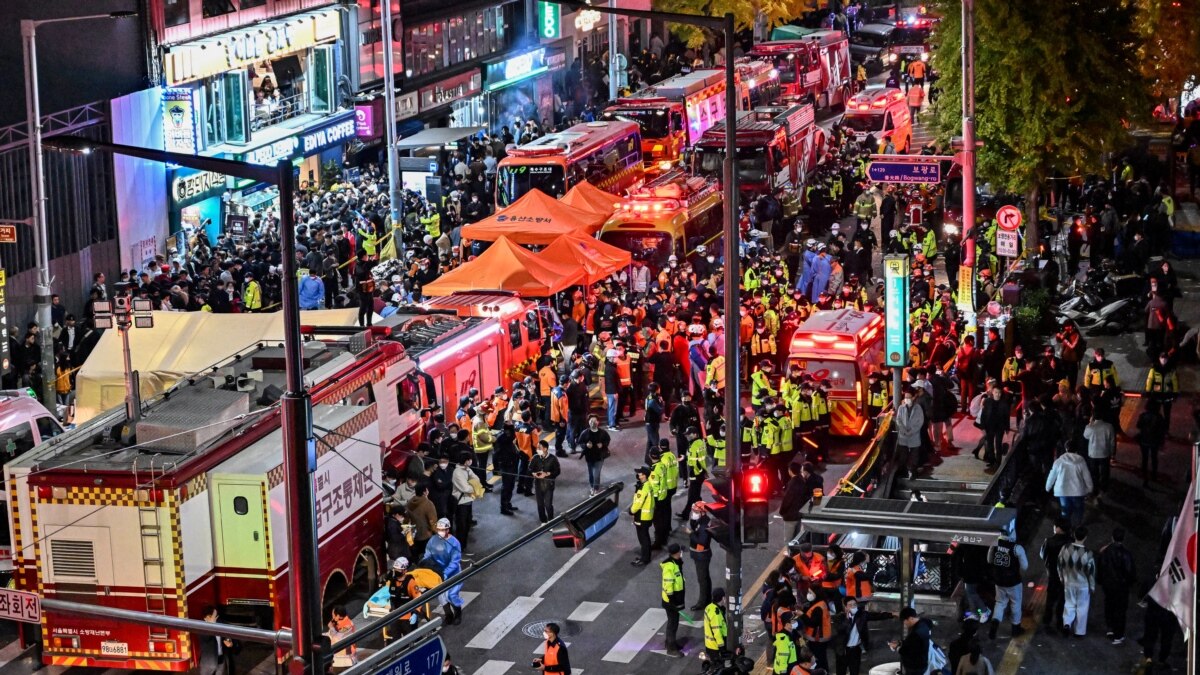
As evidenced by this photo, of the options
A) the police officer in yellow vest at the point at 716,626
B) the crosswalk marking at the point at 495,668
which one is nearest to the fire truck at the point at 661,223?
the crosswalk marking at the point at 495,668

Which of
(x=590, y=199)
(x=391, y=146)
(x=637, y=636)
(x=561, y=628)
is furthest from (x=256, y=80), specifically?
(x=637, y=636)

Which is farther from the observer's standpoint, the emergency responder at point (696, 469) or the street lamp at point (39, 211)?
the street lamp at point (39, 211)

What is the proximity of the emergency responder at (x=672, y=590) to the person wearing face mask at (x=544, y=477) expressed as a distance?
15.3 ft

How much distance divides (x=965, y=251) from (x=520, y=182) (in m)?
12.7

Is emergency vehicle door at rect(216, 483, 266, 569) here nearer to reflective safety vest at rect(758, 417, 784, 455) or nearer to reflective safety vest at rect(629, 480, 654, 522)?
reflective safety vest at rect(629, 480, 654, 522)

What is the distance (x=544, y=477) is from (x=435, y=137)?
29777 mm

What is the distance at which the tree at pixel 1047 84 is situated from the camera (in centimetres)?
3859

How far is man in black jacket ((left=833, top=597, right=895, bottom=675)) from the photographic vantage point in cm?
2112

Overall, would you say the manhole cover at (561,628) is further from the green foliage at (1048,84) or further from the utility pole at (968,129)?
the green foliage at (1048,84)

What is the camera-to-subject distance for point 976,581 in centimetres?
2288

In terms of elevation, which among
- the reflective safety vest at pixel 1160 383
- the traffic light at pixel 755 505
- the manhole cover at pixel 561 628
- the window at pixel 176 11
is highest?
the window at pixel 176 11

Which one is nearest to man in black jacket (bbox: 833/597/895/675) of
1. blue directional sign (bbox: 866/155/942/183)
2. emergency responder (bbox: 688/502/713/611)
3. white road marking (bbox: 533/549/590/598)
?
emergency responder (bbox: 688/502/713/611)

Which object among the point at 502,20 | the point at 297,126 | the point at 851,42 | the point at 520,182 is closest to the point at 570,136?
the point at 520,182

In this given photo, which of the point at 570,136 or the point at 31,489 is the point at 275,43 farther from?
the point at 31,489
